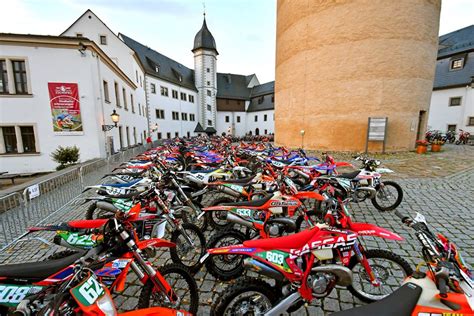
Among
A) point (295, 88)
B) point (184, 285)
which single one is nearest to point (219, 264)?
point (184, 285)

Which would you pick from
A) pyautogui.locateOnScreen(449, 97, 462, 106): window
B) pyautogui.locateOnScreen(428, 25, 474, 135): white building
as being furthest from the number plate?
pyautogui.locateOnScreen(449, 97, 462, 106): window

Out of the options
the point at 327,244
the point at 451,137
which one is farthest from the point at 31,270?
the point at 451,137

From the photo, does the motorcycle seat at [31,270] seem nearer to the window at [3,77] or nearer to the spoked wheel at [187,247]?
the spoked wheel at [187,247]

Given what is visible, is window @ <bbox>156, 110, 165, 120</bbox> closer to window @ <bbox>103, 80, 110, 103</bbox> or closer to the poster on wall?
window @ <bbox>103, 80, 110, 103</bbox>

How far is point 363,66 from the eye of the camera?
542 inches

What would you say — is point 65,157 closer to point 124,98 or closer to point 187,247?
point 124,98

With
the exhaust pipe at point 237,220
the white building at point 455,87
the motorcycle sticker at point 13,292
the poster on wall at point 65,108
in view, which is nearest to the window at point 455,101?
the white building at point 455,87

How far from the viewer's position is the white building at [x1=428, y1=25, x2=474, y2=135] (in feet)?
74.1

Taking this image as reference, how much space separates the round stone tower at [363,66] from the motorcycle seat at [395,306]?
15.0m

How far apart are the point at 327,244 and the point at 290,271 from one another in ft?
1.38

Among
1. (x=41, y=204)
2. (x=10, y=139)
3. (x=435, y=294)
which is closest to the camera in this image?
(x=435, y=294)

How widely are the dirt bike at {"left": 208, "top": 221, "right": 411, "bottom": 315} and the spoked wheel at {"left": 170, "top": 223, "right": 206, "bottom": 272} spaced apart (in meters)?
1.20

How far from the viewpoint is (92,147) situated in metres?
12.1

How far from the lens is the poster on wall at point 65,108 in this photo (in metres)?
11.6
